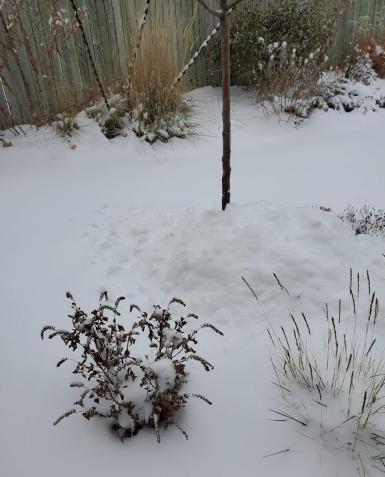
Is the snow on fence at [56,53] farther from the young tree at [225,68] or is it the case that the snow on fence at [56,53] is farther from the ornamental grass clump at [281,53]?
the young tree at [225,68]

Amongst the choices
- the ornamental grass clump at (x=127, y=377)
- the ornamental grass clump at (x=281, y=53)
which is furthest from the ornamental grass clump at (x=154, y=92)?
the ornamental grass clump at (x=127, y=377)

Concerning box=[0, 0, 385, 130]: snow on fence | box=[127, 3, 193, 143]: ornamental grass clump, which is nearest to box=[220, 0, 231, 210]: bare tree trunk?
box=[127, 3, 193, 143]: ornamental grass clump

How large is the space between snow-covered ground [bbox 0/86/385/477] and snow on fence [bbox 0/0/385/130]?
0.61m

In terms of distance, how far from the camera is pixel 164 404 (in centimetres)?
123

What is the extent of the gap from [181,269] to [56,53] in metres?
3.64

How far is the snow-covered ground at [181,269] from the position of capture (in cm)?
124

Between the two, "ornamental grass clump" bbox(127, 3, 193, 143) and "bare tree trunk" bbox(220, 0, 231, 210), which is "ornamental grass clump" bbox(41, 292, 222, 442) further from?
"ornamental grass clump" bbox(127, 3, 193, 143)

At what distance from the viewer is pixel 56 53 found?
4.29m

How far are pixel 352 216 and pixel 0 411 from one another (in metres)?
2.10

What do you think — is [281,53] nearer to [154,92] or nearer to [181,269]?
[154,92]

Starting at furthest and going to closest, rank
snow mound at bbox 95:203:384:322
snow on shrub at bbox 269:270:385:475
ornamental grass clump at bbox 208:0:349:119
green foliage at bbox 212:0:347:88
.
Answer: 1. green foliage at bbox 212:0:347:88
2. ornamental grass clump at bbox 208:0:349:119
3. snow mound at bbox 95:203:384:322
4. snow on shrub at bbox 269:270:385:475

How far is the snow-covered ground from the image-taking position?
1.24 meters

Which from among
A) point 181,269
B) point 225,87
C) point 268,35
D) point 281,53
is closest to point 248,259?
point 181,269

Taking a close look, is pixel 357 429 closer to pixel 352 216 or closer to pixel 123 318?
pixel 123 318
